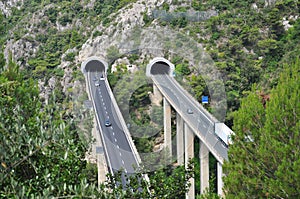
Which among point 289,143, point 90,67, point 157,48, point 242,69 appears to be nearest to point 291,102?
point 289,143

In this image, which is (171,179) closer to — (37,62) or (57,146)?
(57,146)

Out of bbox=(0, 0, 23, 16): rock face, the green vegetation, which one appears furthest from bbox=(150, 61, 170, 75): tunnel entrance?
bbox=(0, 0, 23, 16): rock face

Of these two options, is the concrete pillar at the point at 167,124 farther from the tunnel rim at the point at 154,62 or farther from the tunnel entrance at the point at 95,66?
the tunnel entrance at the point at 95,66

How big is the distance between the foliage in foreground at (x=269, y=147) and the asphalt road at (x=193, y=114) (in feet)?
12.6

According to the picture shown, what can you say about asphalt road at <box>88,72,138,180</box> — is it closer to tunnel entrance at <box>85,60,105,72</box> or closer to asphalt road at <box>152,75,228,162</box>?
tunnel entrance at <box>85,60,105,72</box>

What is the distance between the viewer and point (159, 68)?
48.3 feet

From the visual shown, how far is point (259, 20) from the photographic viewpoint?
20312mm

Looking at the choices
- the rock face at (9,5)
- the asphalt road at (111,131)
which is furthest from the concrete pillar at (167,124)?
the rock face at (9,5)

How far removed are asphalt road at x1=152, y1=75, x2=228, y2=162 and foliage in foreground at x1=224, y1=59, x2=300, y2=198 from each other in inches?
151

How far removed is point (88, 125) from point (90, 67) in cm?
836

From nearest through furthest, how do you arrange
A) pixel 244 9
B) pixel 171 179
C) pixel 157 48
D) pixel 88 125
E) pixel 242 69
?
pixel 88 125 → pixel 171 179 → pixel 157 48 → pixel 242 69 → pixel 244 9

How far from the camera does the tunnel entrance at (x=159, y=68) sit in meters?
14.5

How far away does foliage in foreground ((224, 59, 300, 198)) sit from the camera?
413 cm

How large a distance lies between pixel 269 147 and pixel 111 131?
7.58m
